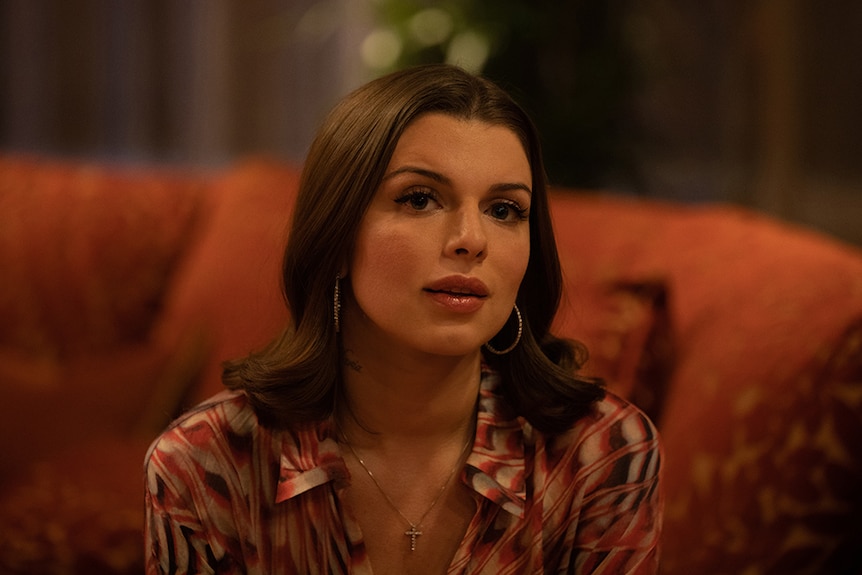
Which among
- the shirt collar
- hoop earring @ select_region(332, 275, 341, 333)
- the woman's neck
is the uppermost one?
hoop earring @ select_region(332, 275, 341, 333)

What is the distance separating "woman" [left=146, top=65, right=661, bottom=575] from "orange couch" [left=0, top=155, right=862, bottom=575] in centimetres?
35

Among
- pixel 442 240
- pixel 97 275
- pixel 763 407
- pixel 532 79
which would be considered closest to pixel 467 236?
pixel 442 240

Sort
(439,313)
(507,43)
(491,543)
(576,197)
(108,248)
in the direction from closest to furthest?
1. (439,313)
2. (491,543)
3. (576,197)
4. (108,248)
5. (507,43)

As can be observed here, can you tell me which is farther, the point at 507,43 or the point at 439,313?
the point at 507,43

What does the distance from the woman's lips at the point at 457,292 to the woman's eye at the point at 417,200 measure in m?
0.08

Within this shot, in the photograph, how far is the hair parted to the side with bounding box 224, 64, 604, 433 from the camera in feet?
3.61

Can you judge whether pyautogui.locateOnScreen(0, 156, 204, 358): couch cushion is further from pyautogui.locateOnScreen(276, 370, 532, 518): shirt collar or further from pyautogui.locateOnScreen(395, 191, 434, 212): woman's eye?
pyautogui.locateOnScreen(395, 191, 434, 212): woman's eye

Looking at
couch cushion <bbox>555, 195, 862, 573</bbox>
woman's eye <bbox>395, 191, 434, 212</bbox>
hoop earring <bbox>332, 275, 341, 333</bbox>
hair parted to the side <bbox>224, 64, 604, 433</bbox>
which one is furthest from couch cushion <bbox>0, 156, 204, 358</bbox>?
woman's eye <bbox>395, 191, 434, 212</bbox>

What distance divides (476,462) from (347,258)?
27 cm

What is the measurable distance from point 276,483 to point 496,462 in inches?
9.8

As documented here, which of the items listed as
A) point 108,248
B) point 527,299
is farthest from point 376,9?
point 527,299

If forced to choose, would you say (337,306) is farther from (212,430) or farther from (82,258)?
(82,258)

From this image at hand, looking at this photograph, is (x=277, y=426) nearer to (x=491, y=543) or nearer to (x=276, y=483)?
(x=276, y=483)

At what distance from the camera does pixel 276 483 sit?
1192mm
